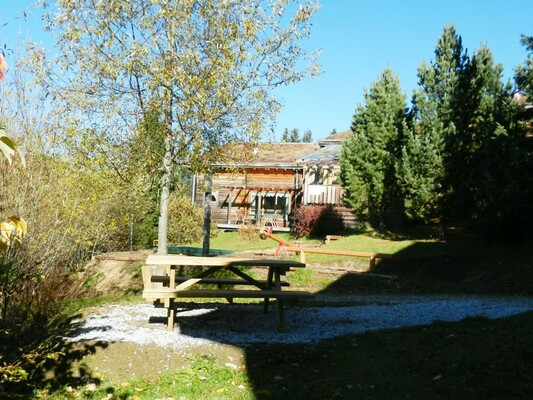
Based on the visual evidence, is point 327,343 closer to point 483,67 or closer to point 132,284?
point 132,284

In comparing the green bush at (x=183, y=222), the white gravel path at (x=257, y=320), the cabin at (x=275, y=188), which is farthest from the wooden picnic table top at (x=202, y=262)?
the cabin at (x=275, y=188)

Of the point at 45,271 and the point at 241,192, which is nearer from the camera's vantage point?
the point at 45,271

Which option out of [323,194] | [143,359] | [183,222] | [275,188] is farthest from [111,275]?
[275,188]

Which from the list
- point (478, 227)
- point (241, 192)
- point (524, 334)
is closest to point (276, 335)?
point (524, 334)

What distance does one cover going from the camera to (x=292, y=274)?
52.9 feet

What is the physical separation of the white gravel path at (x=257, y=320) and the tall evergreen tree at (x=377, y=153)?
40.2 ft

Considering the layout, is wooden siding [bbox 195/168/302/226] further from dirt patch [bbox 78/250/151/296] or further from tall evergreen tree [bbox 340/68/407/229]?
dirt patch [bbox 78/250/151/296]

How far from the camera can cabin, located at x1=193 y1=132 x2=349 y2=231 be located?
3126cm

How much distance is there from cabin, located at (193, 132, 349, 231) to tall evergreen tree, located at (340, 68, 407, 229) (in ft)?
19.2

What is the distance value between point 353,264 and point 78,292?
26.4 ft

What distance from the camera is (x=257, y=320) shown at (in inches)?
351

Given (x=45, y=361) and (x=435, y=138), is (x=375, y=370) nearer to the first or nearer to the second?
(x=45, y=361)

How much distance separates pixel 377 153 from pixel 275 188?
1073 cm

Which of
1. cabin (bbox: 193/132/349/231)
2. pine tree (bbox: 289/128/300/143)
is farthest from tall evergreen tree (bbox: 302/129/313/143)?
cabin (bbox: 193/132/349/231)
